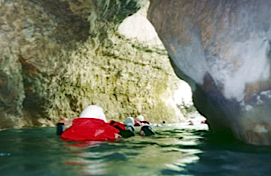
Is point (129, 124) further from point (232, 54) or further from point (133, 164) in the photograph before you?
point (133, 164)

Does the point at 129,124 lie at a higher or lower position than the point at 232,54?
lower

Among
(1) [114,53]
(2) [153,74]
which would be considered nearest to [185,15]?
(1) [114,53]

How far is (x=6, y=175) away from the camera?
1861 mm

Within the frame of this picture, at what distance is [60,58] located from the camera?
9.34 meters

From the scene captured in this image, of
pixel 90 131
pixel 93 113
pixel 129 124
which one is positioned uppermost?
pixel 93 113

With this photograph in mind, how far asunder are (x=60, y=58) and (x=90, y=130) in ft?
19.3

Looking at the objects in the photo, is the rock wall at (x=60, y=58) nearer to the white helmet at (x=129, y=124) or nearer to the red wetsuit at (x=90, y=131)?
the white helmet at (x=129, y=124)

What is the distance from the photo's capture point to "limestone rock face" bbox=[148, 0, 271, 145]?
334 cm

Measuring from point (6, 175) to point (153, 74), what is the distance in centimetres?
1499

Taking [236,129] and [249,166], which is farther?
[236,129]

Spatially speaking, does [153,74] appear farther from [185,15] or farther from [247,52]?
[247,52]

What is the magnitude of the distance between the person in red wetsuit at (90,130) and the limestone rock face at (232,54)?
1675mm

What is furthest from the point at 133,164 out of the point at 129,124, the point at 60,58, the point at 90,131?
the point at 60,58

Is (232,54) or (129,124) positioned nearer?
(232,54)
